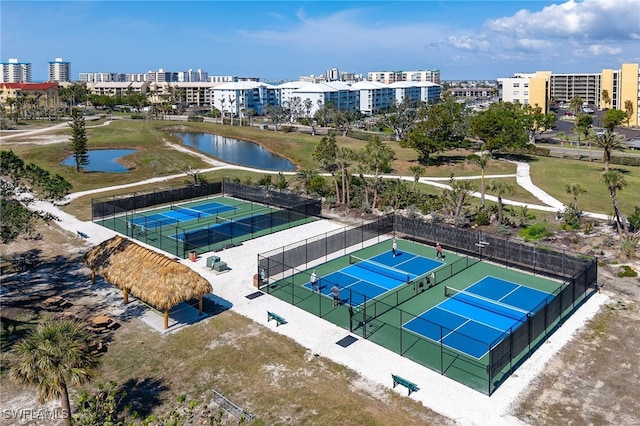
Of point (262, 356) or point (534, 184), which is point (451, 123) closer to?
point (534, 184)

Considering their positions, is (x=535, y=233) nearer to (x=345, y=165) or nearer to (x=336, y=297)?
(x=345, y=165)

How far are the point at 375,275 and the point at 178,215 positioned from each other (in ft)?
72.9

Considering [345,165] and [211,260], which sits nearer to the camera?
[211,260]

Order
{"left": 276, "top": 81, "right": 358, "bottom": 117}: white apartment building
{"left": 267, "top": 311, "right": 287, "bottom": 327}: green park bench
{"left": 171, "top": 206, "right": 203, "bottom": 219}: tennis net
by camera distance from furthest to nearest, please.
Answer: {"left": 276, "top": 81, "right": 358, "bottom": 117}: white apartment building, {"left": 171, "top": 206, "right": 203, "bottom": 219}: tennis net, {"left": 267, "top": 311, "right": 287, "bottom": 327}: green park bench

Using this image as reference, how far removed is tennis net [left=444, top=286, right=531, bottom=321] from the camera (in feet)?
88.6

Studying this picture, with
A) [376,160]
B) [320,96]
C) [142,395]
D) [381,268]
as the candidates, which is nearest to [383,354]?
[142,395]

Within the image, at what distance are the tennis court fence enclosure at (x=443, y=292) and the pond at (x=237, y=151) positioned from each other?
3985 centimetres

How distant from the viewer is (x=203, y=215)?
46.8 m

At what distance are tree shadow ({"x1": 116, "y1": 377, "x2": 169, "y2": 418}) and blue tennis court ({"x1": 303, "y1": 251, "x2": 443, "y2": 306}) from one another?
37.5ft

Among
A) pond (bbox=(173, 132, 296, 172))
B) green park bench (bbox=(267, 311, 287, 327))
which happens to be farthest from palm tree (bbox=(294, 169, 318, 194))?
green park bench (bbox=(267, 311, 287, 327))

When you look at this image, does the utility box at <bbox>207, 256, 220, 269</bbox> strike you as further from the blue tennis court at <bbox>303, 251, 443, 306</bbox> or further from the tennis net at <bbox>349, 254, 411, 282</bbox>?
the tennis net at <bbox>349, 254, 411, 282</bbox>

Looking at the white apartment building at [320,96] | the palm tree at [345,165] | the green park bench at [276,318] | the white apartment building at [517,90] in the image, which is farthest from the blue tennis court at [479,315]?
the white apartment building at [320,96]

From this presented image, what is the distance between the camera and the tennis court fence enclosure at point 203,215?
3869 cm

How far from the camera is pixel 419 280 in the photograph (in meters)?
29.9
